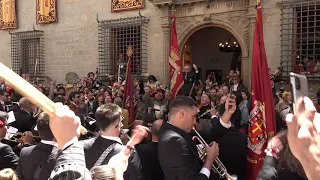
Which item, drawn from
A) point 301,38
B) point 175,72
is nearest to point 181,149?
point 175,72

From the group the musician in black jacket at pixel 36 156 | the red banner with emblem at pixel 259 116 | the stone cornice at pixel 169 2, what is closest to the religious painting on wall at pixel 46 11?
the stone cornice at pixel 169 2

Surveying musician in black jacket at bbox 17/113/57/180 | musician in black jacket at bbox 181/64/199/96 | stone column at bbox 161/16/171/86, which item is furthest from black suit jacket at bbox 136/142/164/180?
stone column at bbox 161/16/171/86

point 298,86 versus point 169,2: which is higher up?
point 169,2

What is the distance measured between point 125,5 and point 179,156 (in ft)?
34.6

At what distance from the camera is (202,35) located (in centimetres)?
1684

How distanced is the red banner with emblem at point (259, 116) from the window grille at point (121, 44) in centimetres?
799

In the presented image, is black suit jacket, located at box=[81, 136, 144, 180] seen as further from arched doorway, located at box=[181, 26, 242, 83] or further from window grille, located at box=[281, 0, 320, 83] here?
arched doorway, located at box=[181, 26, 242, 83]

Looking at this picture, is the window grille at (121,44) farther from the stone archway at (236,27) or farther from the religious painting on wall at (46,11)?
the religious painting on wall at (46,11)

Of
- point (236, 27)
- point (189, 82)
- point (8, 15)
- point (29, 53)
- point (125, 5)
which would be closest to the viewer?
point (189, 82)

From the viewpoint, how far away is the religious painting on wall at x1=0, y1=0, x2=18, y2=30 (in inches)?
627

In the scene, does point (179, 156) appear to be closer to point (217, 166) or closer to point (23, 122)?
point (217, 166)

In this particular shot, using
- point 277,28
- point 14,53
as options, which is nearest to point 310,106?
point 277,28

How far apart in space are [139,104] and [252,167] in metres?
5.44

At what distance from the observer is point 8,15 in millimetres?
16109
